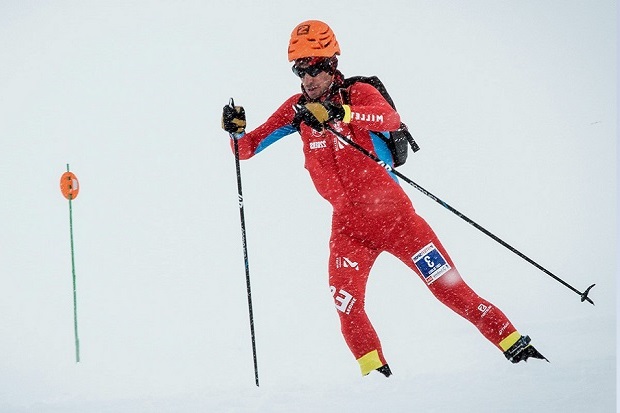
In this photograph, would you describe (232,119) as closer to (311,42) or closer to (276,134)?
(276,134)

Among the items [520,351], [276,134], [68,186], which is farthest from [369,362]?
[68,186]

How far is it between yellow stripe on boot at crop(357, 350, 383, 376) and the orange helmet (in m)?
1.83

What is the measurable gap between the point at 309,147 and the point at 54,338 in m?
4.35

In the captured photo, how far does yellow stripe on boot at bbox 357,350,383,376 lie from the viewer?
360 centimetres

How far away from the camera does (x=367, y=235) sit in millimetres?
3809

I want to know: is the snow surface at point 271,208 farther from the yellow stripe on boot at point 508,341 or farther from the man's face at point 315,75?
the man's face at point 315,75

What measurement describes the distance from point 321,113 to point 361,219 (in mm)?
759

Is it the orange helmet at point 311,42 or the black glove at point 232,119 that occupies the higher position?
the orange helmet at point 311,42

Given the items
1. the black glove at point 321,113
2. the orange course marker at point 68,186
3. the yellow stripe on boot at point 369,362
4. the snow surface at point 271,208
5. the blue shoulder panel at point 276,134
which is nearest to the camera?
the black glove at point 321,113

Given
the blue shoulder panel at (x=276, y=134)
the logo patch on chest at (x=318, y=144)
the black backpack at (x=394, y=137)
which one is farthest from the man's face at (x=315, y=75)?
the blue shoulder panel at (x=276, y=134)

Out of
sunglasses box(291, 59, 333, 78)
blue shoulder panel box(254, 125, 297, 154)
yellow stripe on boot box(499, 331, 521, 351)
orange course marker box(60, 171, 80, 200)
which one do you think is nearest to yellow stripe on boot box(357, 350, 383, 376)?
yellow stripe on boot box(499, 331, 521, 351)

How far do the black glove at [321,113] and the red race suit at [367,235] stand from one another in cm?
22

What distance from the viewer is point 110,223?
11883 mm

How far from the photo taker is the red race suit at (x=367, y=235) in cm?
365
